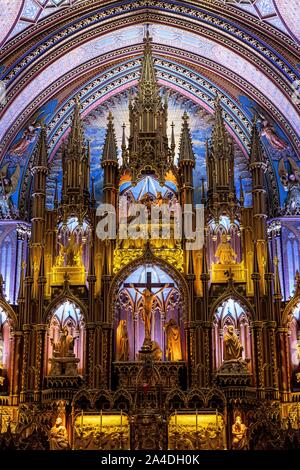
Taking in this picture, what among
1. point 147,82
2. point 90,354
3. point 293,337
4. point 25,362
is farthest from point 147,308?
point 147,82

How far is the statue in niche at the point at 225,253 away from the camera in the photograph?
22547mm

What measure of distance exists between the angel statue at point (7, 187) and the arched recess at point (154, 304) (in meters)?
4.84

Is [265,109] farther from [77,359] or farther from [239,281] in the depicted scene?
[77,359]

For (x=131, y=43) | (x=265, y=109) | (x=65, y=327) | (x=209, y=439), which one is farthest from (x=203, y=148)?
(x=209, y=439)

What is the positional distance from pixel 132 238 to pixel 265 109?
22.8 feet

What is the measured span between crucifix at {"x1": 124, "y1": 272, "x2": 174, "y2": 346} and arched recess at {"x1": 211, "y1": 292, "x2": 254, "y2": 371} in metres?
1.76

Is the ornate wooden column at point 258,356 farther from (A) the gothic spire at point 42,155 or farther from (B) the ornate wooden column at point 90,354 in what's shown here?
(A) the gothic spire at point 42,155

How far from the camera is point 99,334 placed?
21.3 m

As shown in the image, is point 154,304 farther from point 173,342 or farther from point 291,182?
point 291,182

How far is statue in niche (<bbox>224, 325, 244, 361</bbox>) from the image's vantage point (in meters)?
20.8

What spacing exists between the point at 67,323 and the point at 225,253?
537 cm

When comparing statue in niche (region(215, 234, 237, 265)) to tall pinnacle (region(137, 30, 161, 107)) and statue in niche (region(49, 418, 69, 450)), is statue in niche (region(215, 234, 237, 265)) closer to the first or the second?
tall pinnacle (region(137, 30, 161, 107))

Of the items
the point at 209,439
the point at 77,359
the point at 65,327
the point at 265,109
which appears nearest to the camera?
the point at 209,439

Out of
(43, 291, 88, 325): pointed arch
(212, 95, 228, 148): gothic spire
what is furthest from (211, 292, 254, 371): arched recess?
(212, 95, 228, 148): gothic spire
